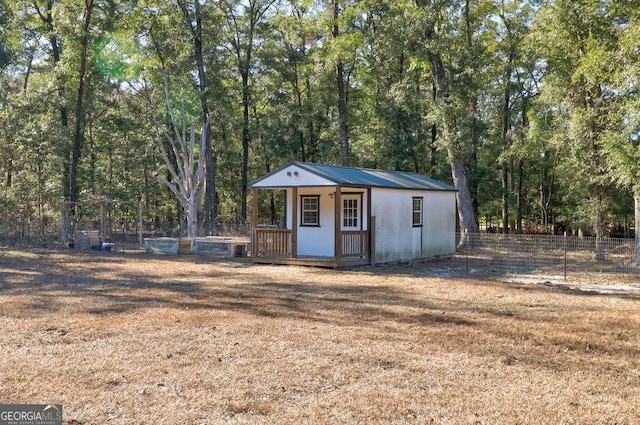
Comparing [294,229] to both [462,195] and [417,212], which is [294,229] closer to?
[417,212]

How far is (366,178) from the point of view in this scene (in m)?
17.2

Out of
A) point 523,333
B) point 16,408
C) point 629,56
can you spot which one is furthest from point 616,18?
point 16,408

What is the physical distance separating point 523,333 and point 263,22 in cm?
2724

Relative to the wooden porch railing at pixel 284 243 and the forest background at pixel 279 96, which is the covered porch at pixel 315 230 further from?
the forest background at pixel 279 96

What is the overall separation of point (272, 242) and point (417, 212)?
200 inches

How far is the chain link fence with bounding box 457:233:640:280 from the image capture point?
14.1m

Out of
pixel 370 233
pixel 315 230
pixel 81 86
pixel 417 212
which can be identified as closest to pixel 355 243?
pixel 370 233

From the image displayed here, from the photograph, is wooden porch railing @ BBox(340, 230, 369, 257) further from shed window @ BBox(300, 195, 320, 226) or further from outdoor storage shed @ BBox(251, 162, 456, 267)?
shed window @ BBox(300, 195, 320, 226)

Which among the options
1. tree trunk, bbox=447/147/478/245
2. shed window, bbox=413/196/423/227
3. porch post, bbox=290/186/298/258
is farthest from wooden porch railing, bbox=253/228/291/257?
tree trunk, bbox=447/147/478/245

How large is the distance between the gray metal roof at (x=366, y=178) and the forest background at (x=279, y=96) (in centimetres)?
401

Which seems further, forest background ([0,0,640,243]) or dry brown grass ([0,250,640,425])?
forest background ([0,0,640,243])

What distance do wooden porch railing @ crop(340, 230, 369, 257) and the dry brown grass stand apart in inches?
174

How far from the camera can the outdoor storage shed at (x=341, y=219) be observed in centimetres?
1608

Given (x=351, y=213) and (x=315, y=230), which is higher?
(x=351, y=213)
